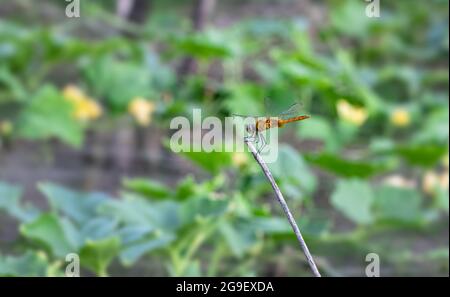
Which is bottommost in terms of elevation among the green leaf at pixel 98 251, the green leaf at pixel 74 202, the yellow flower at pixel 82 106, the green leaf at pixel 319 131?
the green leaf at pixel 98 251

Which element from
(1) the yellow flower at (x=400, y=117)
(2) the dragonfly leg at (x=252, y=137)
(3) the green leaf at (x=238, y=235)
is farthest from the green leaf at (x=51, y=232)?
(1) the yellow flower at (x=400, y=117)

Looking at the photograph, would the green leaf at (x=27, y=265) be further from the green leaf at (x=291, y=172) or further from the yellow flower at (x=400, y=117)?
the yellow flower at (x=400, y=117)

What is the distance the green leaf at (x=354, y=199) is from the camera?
2.23 meters

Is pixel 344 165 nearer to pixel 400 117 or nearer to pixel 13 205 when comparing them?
pixel 13 205

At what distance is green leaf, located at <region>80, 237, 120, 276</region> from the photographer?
1.54m

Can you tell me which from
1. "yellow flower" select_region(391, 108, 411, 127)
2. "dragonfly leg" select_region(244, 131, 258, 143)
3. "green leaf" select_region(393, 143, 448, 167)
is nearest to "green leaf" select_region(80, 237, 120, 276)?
"dragonfly leg" select_region(244, 131, 258, 143)

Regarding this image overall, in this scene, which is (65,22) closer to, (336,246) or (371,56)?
(371,56)

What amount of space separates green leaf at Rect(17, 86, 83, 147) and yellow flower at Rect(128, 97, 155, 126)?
1.12 feet

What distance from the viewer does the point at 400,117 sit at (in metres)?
3.26

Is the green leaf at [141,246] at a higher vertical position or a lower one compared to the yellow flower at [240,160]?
lower

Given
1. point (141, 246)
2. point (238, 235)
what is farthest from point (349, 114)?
point (141, 246)

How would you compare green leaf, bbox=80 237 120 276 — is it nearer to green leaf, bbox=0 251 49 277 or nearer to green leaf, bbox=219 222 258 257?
green leaf, bbox=0 251 49 277

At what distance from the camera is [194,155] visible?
6.85ft

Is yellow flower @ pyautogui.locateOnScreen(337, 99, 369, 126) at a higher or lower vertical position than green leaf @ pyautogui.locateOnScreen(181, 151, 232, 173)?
higher
